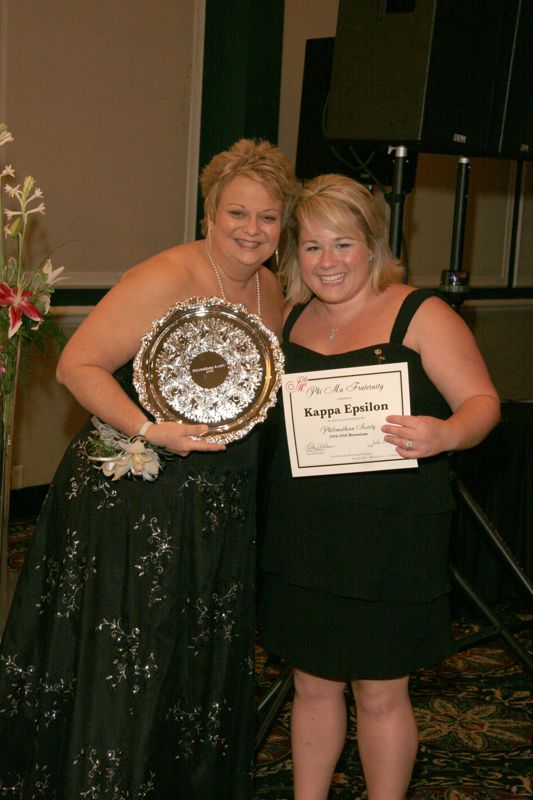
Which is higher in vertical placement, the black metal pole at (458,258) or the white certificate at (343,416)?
the black metal pole at (458,258)

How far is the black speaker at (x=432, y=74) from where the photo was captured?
2566 mm

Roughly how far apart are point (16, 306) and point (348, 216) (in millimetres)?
893

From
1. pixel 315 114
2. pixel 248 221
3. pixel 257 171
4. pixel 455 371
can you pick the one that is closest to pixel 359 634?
pixel 455 371

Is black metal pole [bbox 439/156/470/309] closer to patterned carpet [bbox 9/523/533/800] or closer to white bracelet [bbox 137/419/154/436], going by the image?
white bracelet [bbox 137/419/154/436]

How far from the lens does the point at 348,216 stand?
2125 millimetres

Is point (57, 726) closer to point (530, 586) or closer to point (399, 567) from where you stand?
point (399, 567)

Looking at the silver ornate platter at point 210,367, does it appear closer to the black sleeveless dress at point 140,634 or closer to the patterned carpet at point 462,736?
the black sleeveless dress at point 140,634

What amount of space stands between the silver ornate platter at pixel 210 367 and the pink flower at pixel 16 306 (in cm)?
48

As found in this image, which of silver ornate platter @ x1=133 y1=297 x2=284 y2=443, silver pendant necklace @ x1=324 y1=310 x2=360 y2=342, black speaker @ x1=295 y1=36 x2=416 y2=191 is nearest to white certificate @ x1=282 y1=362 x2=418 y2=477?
silver ornate platter @ x1=133 y1=297 x2=284 y2=443

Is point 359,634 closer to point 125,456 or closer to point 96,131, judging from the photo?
point 125,456

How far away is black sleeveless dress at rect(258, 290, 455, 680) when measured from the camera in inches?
84.0

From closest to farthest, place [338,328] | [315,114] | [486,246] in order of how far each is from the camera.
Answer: [338,328], [315,114], [486,246]

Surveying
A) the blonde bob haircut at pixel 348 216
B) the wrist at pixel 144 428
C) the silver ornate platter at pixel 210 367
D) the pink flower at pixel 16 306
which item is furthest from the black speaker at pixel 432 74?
the wrist at pixel 144 428

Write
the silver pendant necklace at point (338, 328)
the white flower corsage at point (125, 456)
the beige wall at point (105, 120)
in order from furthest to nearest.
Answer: the beige wall at point (105, 120)
the silver pendant necklace at point (338, 328)
the white flower corsage at point (125, 456)
